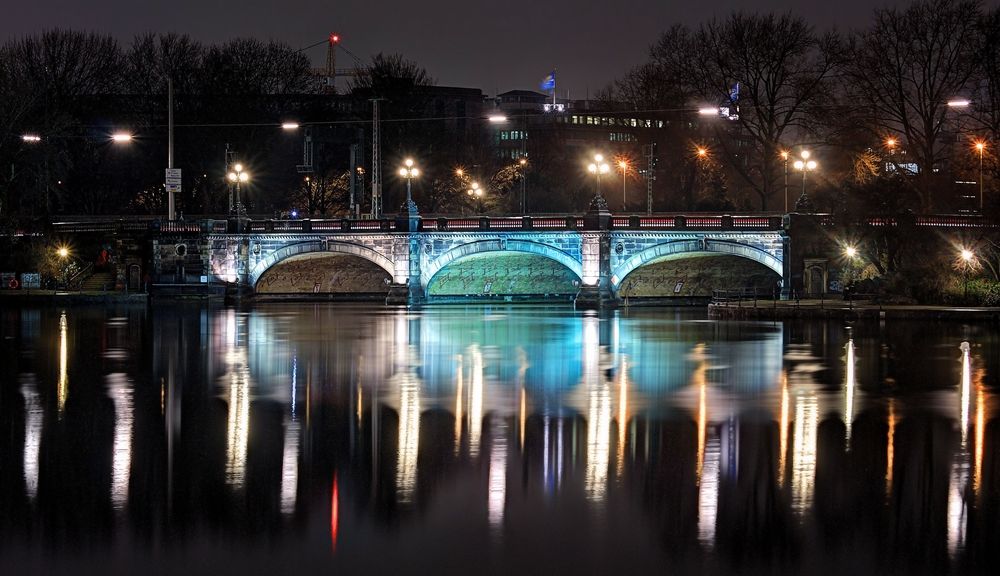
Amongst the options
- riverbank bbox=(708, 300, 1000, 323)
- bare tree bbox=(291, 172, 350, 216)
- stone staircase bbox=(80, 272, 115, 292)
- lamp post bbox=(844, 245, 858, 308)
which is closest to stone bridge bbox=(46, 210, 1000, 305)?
lamp post bbox=(844, 245, 858, 308)

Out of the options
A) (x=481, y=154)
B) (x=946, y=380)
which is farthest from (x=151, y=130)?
(x=946, y=380)

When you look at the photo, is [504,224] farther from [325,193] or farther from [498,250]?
[325,193]

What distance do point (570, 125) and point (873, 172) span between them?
3737 inches

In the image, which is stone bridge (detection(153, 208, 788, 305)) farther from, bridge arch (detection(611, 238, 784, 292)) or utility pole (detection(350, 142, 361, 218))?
utility pole (detection(350, 142, 361, 218))

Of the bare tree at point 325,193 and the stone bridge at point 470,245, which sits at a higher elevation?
the bare tree at point 325,193

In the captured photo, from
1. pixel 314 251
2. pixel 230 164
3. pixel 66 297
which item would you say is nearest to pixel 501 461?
pixel 66 297

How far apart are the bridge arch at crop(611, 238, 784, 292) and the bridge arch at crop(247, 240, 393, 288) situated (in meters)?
13.7

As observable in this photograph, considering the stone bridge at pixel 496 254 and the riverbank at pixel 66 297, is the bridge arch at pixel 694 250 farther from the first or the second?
the riverbank at pixel 66 297

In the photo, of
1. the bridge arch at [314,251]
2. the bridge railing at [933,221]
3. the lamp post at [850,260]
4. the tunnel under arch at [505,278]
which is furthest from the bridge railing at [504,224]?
the tunnel under arch at [505,278]

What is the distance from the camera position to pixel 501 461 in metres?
23.5

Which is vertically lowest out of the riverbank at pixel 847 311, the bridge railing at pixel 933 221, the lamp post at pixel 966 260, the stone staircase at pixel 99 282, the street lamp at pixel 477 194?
the riverbank at pixel 847 311

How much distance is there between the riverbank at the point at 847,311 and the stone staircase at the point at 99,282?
125 ft

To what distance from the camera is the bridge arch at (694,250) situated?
2817 inches

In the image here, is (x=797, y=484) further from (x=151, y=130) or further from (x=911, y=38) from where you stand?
(x=151, y=130)
